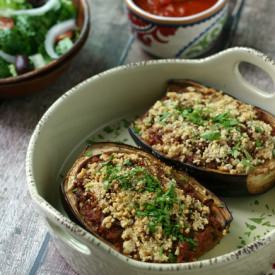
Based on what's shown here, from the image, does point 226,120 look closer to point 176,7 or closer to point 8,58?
point 176,7

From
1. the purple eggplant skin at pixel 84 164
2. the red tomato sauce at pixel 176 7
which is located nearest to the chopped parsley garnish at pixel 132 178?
the purple eggplant skin at pixel 84 164

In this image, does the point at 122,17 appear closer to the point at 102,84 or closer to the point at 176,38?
the point at 176,38

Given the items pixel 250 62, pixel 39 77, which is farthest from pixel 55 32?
pixel 250 62

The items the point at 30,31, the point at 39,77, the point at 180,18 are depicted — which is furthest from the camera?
the point at 30,31

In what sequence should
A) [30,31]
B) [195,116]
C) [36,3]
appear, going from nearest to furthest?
[195,116] → [30,31] → [36,3]

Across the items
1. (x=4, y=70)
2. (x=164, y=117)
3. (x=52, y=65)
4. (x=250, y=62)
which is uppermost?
(x=250, y=62)

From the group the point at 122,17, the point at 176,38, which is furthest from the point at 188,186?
the point at 122,17

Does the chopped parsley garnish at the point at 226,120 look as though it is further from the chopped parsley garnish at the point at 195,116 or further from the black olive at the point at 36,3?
the black olive at the point at 36,3
